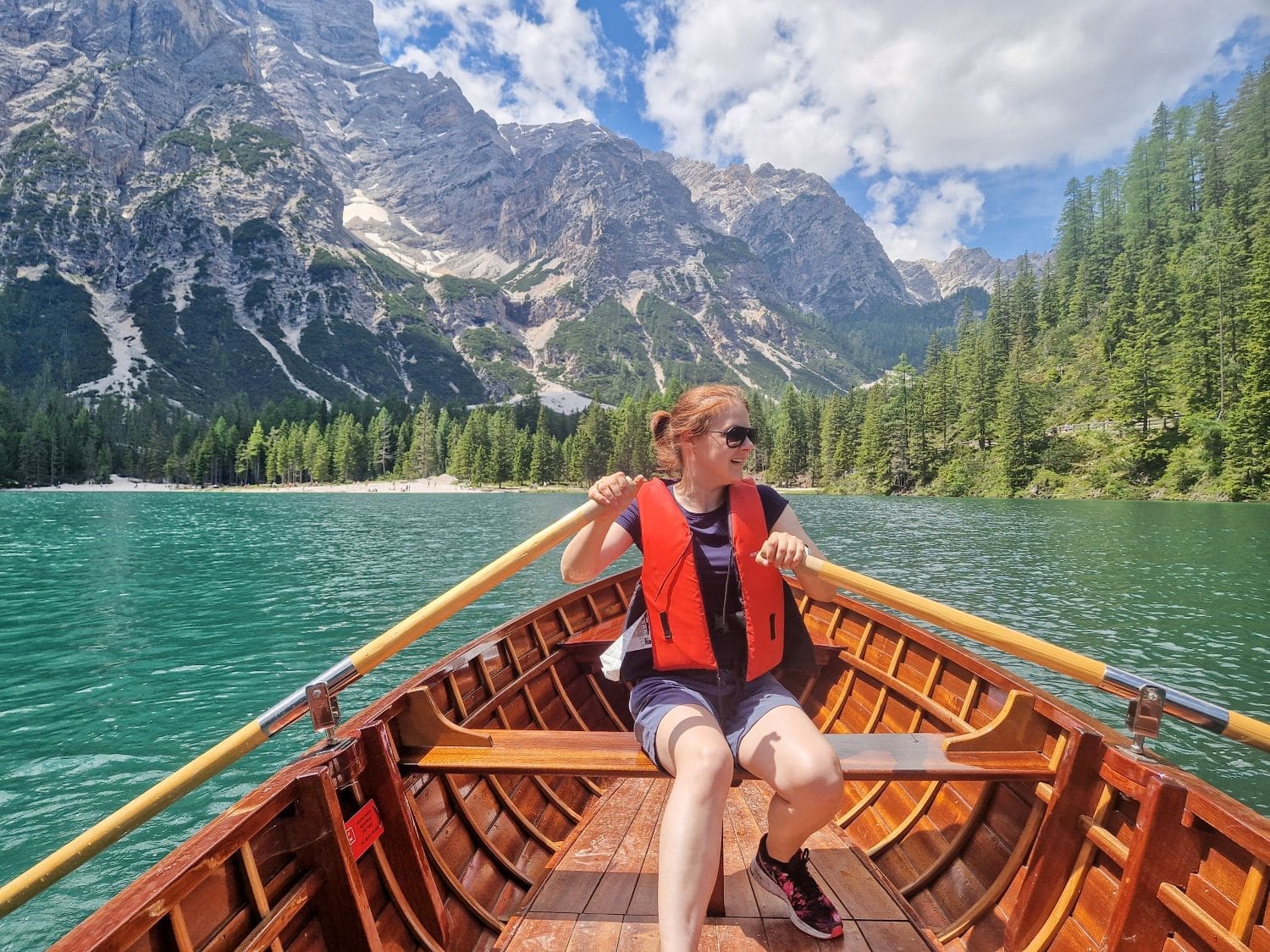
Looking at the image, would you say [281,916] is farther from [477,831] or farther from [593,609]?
[593,609]

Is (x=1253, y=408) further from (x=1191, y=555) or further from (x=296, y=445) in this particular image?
(x=296, y=445)

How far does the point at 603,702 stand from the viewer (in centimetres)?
723

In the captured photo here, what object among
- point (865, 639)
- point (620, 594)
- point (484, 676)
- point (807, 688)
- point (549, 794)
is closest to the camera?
point (549, 794)

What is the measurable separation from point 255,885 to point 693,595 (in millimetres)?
2292

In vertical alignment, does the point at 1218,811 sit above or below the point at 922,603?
below

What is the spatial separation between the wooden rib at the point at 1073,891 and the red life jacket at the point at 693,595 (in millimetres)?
1803

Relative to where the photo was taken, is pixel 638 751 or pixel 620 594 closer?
pixel 638 751

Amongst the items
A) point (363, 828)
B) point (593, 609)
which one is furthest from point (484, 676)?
point (593, 609)

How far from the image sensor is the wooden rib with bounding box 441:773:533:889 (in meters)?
4.21

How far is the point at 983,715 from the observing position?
479 cm

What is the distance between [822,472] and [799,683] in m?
94.9

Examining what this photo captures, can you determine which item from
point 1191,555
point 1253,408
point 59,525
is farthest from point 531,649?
point 1253,408

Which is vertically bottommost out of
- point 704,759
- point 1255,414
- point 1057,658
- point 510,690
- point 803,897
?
point 803,897

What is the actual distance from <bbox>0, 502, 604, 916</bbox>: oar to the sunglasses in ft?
2.76
